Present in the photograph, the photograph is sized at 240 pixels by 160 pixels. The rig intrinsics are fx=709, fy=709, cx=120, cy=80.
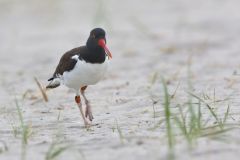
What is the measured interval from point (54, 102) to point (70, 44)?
440 centimetres

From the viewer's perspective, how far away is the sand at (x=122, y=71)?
536cm

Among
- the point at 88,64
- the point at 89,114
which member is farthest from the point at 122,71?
the point at 88,64

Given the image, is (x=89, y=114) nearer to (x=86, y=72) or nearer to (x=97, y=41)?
(x=86, y=72)

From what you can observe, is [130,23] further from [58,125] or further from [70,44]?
[58,125]

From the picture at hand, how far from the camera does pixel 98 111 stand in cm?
744

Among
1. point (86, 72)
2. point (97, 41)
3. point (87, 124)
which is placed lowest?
point (87, 124)

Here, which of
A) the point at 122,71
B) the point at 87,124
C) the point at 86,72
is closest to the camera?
the point at 87,124

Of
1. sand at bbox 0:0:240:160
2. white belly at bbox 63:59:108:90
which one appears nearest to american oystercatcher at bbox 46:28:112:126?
white belly at bbox 63:59:108:90

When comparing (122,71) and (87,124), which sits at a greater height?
(122,71)

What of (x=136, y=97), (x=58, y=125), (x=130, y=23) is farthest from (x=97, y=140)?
(x=130, y=23)

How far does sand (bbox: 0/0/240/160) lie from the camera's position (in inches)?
211

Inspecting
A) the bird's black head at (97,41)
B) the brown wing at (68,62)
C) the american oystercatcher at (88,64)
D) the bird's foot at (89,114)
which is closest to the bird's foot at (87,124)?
the american oystercatcher at (88,64)

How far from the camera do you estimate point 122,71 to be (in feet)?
33.2

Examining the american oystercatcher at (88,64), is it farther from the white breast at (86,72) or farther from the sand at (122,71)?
the sand at (122,71)
